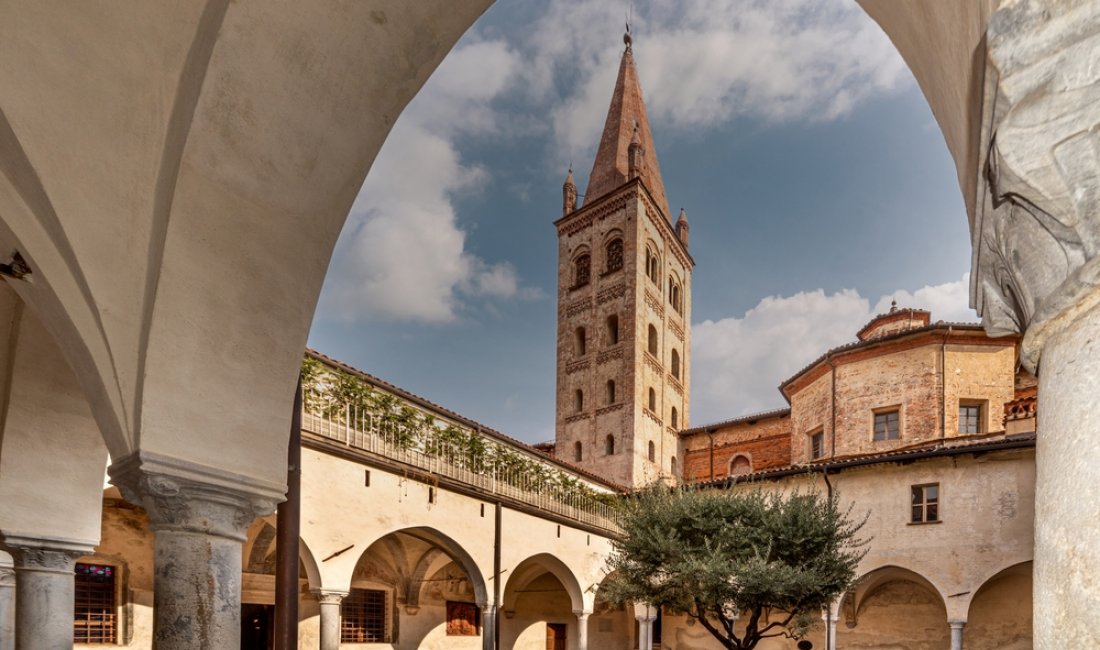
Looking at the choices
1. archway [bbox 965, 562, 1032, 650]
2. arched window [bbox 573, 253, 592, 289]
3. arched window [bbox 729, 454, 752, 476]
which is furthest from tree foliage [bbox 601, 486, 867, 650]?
arched window [bbox 573, 253, 592, 289]

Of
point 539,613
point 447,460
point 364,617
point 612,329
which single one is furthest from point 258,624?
point 612,329

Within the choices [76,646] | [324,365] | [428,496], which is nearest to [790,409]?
[428,496]

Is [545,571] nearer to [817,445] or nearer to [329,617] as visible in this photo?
[817,445]

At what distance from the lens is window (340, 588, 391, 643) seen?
16462 millimetres

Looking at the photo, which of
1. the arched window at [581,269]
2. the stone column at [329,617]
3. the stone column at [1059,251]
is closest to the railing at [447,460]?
the stone column at [329,617]

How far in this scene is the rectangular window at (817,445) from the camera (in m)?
24.0

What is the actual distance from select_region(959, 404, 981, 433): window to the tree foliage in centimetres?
1045

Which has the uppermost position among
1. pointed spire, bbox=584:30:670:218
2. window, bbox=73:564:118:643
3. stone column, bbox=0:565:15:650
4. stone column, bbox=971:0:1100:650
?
pointed spire, bbox=584:30:670:218

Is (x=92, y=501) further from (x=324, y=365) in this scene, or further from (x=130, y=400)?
(x=324, y=365)

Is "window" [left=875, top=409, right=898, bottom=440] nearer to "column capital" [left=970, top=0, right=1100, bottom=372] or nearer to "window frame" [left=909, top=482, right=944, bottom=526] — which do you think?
"window frame" [left=909, top=482, right=944, bottom=526]

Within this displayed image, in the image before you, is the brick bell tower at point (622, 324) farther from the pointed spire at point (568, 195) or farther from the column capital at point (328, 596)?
the column capital at point (328, 596)

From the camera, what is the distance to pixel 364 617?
55.7 feet

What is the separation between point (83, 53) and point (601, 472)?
2661 centimetres

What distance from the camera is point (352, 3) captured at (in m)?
2.82
